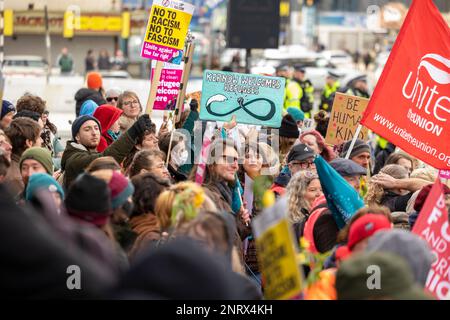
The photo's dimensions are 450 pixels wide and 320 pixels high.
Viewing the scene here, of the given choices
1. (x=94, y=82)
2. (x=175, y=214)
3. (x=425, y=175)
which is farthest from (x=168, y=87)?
(x=175, y=214)

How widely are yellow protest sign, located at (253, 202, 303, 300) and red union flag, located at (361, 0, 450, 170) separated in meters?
4.79

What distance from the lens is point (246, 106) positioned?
10.3m

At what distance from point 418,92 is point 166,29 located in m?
2.80

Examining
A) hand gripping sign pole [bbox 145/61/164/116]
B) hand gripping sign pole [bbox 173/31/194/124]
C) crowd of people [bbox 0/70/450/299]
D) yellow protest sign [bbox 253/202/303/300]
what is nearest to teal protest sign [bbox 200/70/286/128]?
crowd of people [bbox 0/70/450/299]

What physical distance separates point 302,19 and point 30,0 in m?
25.3

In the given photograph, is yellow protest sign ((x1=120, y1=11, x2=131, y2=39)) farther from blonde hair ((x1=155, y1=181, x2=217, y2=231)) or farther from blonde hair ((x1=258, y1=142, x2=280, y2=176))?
blonde hair ((x1=155, y1=181, x2=217, y2=231))

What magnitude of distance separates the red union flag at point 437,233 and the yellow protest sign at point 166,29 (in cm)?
567

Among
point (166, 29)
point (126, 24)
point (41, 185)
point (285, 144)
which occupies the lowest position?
point (126, 24)

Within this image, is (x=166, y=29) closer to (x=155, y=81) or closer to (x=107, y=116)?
(x=155, y=81)

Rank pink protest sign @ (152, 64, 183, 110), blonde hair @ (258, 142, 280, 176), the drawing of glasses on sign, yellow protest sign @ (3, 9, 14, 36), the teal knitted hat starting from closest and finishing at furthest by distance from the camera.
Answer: the teal knitted hat
blonde hair @ (258, 142, 280, 176)
the drawing of glasses on sign
pink protest sign @ (152, 64, 183, 110)
yellow protest sign @ (3, 9, 14, 36)

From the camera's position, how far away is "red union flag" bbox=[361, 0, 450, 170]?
8.67m

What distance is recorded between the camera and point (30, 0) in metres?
50.9

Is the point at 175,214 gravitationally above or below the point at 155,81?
above

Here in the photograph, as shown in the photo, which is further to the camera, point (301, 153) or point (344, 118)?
point (344, 118)
